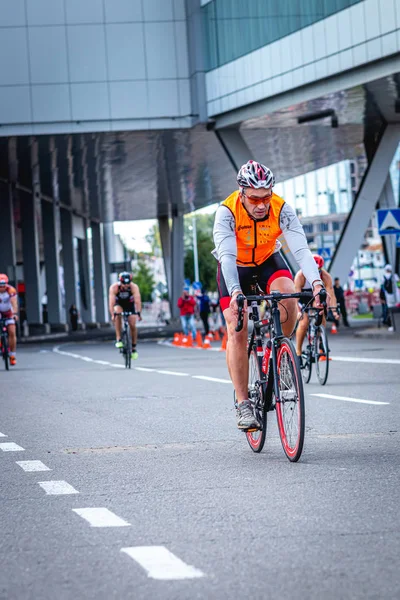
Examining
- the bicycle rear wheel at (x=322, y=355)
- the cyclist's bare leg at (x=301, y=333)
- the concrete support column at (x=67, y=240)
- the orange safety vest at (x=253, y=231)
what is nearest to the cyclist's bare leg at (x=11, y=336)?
the cyclist's bare leg at (x=301, y=333)

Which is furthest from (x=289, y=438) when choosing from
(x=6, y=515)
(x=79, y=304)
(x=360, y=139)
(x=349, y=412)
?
(x=79, y=304)

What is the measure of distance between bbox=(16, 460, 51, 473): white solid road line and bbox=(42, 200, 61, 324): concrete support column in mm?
62699

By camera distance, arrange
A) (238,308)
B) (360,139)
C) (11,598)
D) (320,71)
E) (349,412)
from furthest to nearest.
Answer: (360,139) < (320,71) < (349,412) < (238,308) < (11,598)

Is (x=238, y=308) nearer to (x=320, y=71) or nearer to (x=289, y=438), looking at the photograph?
(x=289, y=438)

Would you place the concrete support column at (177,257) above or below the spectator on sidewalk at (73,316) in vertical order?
above

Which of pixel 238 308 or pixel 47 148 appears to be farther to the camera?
pixel 47 148

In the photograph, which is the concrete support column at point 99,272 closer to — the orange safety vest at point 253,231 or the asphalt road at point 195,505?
the asphalt road at point 195,505

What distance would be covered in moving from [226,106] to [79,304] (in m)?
45.2

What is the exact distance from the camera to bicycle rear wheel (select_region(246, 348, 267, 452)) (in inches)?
335

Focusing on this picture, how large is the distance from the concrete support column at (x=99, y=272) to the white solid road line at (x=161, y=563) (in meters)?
87.2

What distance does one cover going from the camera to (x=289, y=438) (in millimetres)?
8117

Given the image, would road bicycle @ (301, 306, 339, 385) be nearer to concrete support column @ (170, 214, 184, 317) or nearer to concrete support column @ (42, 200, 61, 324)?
concrete support column @ (42, 200, 61, 324)

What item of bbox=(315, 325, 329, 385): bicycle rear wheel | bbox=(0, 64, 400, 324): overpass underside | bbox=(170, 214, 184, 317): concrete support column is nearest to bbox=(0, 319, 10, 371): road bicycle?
bbox=(315, 325, 329, 385): bicycle rear wheel

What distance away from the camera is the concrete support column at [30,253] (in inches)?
2589
